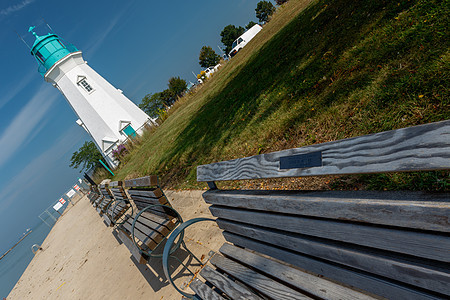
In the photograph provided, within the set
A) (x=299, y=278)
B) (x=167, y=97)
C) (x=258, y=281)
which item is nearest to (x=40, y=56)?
(x=167, y=97)

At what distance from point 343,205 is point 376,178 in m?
1.64

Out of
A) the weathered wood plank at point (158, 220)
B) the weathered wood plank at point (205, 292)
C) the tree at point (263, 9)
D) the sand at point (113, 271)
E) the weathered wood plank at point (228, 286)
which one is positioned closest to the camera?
the weathered wood plank at point (228, 286)

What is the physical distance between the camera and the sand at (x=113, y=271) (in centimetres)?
315

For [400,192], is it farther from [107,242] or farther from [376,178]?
[107,242]

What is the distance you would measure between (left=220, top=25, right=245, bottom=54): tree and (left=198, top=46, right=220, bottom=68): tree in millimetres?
6031

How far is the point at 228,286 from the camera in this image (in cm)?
159

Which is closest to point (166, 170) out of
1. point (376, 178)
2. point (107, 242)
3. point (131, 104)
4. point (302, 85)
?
point (107, 242)

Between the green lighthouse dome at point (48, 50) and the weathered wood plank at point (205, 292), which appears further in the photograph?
the green lighthouse dome at point (48, 50)

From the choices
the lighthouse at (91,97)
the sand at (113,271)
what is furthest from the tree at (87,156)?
the sand at (113,271)

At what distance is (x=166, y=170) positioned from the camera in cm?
702

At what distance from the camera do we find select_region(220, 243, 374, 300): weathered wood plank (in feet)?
3.48

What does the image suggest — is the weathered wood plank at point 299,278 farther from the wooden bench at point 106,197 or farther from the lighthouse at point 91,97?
the lighthouse at point 91,97

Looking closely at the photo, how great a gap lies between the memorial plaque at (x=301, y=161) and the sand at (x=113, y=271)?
1714 mm

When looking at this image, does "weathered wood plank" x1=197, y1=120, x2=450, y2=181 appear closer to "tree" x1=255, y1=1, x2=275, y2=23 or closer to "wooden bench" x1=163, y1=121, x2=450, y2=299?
"wooden bench" x1=163, y1=121, x2=450, y2=299
